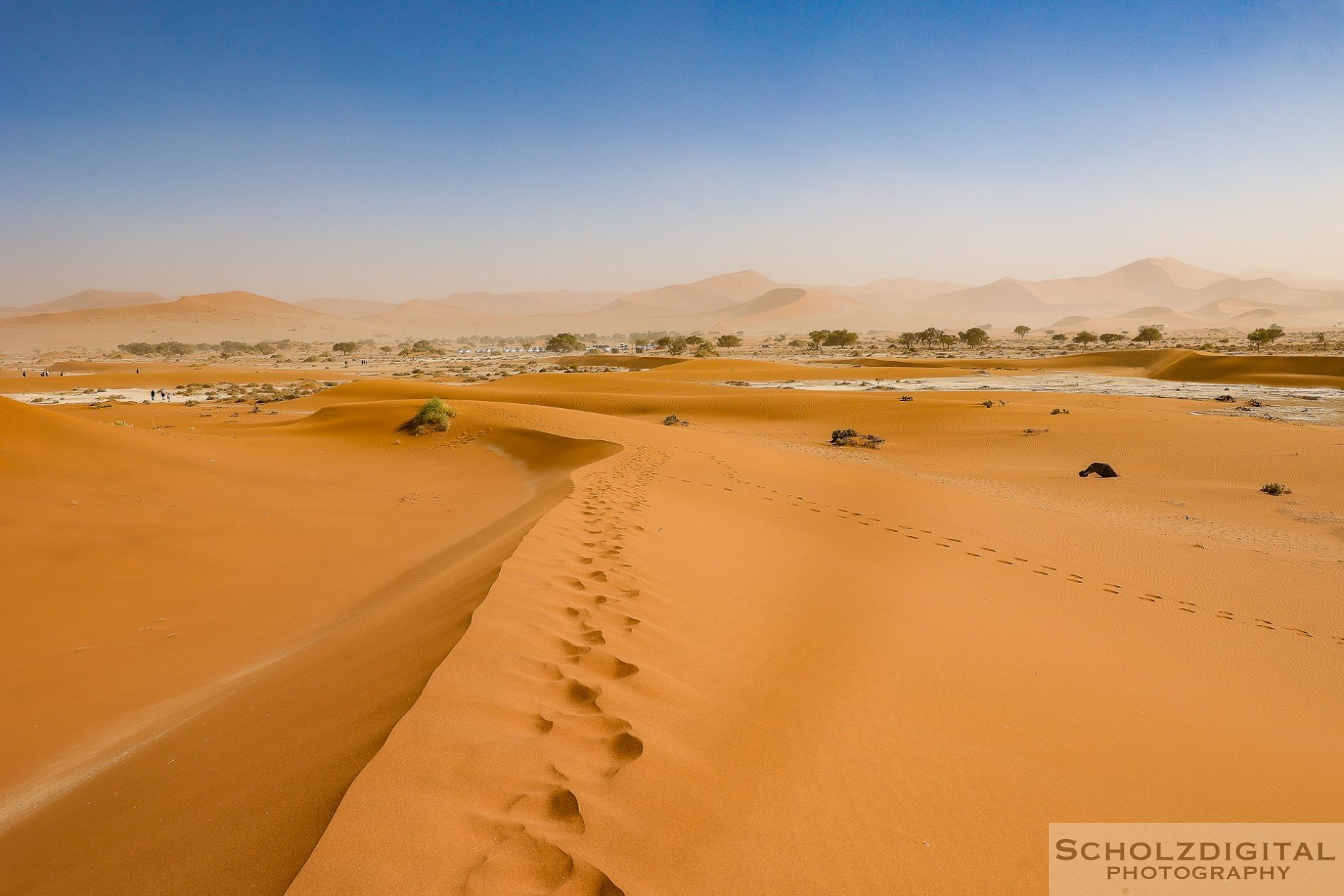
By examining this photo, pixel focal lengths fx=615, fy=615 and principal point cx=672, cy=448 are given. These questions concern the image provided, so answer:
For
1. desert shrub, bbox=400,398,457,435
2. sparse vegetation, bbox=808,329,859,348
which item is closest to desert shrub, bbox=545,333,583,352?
sparse vegetation, bbox=808,329,859,348

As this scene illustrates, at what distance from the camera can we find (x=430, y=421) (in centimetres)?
1678

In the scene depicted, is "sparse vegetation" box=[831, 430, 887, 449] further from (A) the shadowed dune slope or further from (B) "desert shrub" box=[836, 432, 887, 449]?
(A) the shadowed dune slope

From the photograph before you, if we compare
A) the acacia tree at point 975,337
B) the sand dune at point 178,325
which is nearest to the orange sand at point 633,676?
the acacia tree at point 975,337

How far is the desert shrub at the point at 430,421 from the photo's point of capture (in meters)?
16.6

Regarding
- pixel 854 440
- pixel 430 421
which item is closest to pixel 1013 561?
pixel 854 440

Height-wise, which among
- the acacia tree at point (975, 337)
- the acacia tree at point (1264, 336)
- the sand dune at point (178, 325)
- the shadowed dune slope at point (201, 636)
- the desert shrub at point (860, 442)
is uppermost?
the sand dune at point (178, 325)

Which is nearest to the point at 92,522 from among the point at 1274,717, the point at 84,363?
the point at 1274,717

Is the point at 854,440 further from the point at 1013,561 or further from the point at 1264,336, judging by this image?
the point at 1264,336

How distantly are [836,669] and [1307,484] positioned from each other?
13.1 metres

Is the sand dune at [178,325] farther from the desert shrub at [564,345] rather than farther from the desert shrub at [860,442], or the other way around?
the desert shrub at [860,442]

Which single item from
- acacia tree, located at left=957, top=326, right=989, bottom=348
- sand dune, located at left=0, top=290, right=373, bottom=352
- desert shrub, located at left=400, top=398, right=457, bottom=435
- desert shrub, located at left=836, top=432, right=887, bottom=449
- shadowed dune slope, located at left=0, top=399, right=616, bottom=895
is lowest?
desert shrub, located at left=836, top=432, right=887, bottom=449

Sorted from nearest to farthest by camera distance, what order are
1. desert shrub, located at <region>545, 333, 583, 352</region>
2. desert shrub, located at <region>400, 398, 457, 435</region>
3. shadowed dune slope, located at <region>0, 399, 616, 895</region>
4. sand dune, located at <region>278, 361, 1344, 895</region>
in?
sand dune, located at <region>278, 361, 1344, 895</region> → shadowed dune slope, located at <region>0, 399, 616, 895</region> → desert shrub, located at <region>400, 398, 457, 435</region> → desert shrub, located at <region>545, 333, 583, 352</region>

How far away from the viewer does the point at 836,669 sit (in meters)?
4.04

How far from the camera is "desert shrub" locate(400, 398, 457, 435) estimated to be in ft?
54.6
